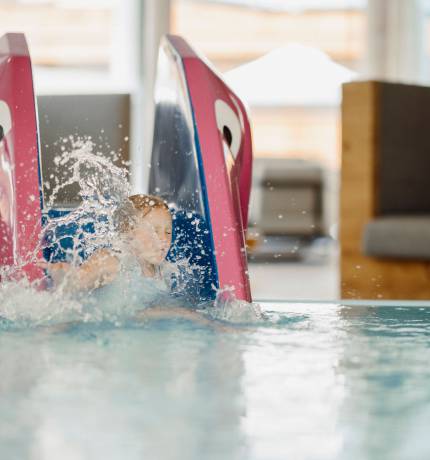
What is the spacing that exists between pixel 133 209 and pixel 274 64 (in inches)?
136

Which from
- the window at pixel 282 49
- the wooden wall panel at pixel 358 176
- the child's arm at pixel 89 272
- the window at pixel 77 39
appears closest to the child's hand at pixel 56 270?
the child's arm at pixel 89 272

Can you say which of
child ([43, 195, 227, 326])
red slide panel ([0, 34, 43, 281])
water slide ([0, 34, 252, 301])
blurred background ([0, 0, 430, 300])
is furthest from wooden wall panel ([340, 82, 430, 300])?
red slide panel ([0, 34, 43, 281])

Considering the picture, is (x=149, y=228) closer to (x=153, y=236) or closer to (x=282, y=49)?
(x=153, y=236)

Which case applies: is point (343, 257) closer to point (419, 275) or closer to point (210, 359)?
point (419, 275)

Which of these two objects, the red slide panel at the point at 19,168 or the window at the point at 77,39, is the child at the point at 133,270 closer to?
the red slide panel at the point at 19,168

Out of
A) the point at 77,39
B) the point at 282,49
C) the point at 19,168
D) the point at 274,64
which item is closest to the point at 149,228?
the point at 19,168

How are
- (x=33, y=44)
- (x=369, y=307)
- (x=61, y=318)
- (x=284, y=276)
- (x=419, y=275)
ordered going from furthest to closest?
1. (x=33, y=44)
2. (x=284, y=276)
3. (x=419, y=275)
4. (x=369, y=307)
5. (x=61, y=318)

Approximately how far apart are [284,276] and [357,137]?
1.43 m

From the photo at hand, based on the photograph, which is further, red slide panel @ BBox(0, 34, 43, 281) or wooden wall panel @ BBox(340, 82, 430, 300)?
wooden wall panel @ BBox(340, 82, 430, 300)

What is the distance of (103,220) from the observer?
1422 millimetres

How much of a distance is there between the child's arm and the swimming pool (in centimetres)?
19

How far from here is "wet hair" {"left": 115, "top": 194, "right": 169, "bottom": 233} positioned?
1369 millimetres

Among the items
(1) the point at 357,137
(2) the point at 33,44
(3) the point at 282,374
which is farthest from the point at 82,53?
(3) the point at 282,374

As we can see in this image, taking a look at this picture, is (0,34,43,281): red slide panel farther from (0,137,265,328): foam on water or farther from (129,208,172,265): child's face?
(129,208,172,265): child's face
